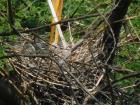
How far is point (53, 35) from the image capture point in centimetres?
508

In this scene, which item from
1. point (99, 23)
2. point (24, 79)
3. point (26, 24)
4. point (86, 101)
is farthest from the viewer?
point (26, 24)

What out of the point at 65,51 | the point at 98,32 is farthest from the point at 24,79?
the point at 98,32

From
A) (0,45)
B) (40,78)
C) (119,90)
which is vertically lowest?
(119,90)

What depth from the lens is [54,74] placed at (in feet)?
14.7

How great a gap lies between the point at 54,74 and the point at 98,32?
0.59 metres

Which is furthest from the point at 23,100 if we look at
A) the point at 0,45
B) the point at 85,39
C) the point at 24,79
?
the point at 85,39

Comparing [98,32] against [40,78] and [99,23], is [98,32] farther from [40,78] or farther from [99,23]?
[40,78]

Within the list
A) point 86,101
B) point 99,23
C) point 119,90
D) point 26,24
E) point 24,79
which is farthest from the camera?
point 26,24

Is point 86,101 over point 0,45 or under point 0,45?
under

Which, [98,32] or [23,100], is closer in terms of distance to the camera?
[23,100]

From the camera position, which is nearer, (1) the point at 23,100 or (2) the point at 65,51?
(1) the point at 23,100

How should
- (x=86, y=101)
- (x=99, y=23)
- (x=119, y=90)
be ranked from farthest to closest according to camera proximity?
(x=99, y=23) < (x=119, y=90) < (x=86, y=101)

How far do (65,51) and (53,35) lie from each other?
1.42 ft

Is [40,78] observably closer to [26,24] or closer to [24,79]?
[24,79]
